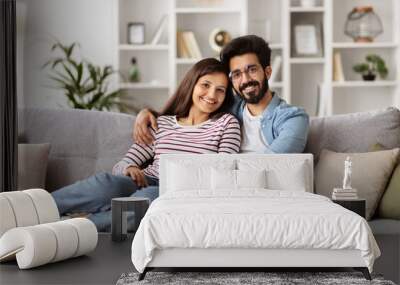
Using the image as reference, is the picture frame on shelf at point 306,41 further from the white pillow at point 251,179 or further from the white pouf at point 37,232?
the white pouf at point 37,232

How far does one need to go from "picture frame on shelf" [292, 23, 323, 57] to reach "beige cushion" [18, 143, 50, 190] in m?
3.12

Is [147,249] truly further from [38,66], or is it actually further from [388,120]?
[38,66]

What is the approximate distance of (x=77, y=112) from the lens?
16.4 feet

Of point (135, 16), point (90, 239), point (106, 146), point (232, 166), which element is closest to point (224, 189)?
point (232, 166)

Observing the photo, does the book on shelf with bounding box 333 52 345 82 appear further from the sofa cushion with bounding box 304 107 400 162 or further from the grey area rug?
the grey area rug

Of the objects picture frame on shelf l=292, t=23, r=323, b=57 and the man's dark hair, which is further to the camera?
picture frame on shelf l=292, t=23, r=323, b=57

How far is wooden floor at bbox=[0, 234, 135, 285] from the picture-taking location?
11.1ft

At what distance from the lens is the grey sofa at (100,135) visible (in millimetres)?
4719

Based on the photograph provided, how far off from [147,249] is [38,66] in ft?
14.0

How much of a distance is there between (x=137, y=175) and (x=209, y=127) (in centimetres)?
53

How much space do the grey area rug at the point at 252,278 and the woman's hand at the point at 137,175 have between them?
1.23 metres

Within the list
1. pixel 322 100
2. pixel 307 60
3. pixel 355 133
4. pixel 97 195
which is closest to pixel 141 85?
pixel 307 60

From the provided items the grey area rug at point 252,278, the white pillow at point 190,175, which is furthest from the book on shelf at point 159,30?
the grey area rug at point 252,278

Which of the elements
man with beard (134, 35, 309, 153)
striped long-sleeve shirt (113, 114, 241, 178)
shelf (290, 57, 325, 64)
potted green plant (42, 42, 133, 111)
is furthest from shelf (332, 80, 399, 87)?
striped long-sleeve shirt (113, 114, 241, 178)
